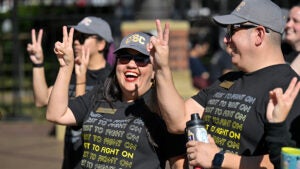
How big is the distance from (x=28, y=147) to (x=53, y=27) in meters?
3.23

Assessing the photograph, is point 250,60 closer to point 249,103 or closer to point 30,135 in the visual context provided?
point 249,103

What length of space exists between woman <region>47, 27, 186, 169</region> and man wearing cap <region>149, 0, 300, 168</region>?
0.26 metres

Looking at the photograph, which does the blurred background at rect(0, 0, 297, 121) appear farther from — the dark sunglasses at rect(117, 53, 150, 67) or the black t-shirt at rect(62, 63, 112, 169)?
the dark sunglasses at rect(117, 53, 150, 67)

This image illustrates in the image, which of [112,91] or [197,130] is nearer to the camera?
[197,130]

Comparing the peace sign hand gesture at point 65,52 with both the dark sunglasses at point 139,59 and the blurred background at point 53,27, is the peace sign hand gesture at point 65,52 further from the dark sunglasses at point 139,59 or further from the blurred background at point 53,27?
the blurred background at point 53,27

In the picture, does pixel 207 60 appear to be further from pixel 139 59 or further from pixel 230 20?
pixel 230 20

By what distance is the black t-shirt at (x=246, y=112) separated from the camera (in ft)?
11.5

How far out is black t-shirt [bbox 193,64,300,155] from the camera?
3.50 m

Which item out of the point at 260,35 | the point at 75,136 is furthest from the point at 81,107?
the point at 260,35

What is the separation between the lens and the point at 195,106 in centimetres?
388

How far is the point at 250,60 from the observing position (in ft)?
11.9

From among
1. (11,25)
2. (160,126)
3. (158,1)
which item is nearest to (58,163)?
(11,25)

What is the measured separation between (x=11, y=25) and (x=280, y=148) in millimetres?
10158

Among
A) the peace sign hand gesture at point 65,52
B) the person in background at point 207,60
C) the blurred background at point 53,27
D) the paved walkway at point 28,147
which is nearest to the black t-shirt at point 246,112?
the peace sign hand gesture at point 65,52
